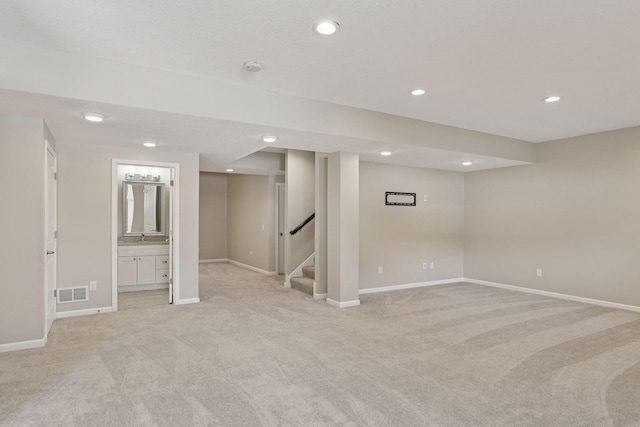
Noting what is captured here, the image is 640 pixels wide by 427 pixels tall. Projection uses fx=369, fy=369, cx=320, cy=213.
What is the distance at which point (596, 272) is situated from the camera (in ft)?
18.0

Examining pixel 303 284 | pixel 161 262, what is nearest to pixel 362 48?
pixel 303 284

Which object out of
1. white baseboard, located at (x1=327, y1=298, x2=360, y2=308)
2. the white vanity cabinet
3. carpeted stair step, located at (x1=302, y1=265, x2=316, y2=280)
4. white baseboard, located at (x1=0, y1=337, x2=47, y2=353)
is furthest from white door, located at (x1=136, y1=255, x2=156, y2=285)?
white baseboard, located at (x1=327, y1=298, x2=360, y2=308)

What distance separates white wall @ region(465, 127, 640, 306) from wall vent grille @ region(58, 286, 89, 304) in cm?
657

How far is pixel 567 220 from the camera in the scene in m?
5.84

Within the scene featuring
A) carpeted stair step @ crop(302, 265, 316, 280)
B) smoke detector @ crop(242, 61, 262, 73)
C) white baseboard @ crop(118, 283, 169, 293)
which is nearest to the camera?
smoke detector @ crop(242, 61, 262, 73)

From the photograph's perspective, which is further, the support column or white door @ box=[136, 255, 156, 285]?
white door @ box=[136, 255, 156, 285]

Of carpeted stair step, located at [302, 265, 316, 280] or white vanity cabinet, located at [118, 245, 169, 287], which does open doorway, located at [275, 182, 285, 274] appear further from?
white vanity cabinet, located at [118, 245, 169, 287]

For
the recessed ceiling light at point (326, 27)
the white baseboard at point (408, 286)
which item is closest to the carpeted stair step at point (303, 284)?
the white baseboard at point (408, 286)

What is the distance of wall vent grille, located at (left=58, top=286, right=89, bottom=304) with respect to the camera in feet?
15.2

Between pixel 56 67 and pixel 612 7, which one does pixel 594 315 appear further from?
pixel 56 67

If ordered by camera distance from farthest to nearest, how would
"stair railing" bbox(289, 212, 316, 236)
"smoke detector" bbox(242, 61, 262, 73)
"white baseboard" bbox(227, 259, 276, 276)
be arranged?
1. "white baseboard" bbox(227, 259, 276, 276)
2. "stair railing" bbox(289, 212, 316, 236)
3. "smoke detector" bbox(242, 61, 262, 73)

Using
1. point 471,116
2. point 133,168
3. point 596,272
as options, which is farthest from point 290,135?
point 596,272

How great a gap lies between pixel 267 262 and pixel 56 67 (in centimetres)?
576

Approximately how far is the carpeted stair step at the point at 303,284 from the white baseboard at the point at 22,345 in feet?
11.5
